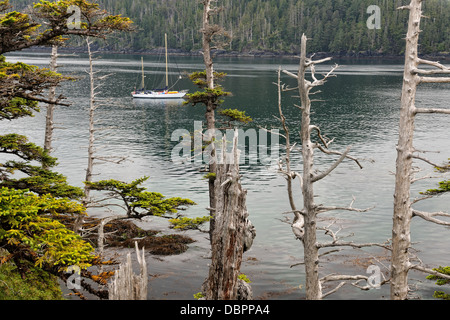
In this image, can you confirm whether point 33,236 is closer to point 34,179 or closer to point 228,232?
point 228,232

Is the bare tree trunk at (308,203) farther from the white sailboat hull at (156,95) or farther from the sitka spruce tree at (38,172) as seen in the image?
the white sailboat hull at (156,95)

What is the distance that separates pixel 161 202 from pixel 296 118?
68671 millimetres

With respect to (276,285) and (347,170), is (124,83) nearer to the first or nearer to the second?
(347,170)

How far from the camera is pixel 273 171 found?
2934 centimetres

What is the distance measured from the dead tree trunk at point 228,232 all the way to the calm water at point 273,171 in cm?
469

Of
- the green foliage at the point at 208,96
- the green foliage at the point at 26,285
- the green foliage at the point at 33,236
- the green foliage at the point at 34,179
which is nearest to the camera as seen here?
the green foliage at the point at 33,236

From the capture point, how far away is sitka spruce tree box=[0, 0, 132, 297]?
10648mm

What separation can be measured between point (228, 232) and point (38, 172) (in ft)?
31.2

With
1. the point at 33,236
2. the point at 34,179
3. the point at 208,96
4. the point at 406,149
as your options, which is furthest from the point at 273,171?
the point at 33,236

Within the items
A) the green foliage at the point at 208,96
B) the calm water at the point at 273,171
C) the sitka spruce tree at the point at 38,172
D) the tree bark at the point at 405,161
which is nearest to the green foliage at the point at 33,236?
the sitka spruce tree at the point at 38,172

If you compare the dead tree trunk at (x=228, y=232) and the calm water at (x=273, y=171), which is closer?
the dead tree trunk at (x=228, y=232)

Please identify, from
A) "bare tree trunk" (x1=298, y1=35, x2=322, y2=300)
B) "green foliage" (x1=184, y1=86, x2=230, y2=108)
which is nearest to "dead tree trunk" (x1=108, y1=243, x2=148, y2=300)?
"bare tree trunk" (x1=298, y1=35, x2=322, y2=300)

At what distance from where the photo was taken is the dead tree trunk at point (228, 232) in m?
11.5
